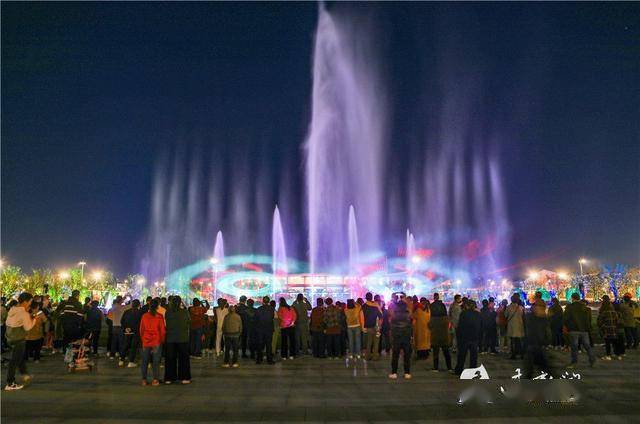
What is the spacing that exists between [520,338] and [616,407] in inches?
257

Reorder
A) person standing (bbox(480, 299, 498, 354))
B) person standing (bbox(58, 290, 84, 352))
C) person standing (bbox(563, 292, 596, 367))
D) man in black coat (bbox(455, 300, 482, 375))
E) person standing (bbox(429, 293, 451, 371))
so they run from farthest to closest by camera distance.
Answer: person standing (bbox(480, 299, 498, 354))
person standing (bbox(58, 290, 84, 352))
person standing (bbox(563, 292, 596, 367))
person standing (bbox(429, 293, 451, 371))
man in black coat (bbox(455, 300, 482, 375))

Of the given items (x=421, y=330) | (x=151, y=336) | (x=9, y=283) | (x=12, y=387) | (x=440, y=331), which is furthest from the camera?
(x=9, y=283)

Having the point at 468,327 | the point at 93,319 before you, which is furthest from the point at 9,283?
the point at 468,327

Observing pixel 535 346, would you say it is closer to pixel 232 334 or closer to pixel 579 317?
pixel 579 317

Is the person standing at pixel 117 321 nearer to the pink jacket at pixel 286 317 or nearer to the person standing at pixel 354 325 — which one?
the pink jacket at pixel 286 317

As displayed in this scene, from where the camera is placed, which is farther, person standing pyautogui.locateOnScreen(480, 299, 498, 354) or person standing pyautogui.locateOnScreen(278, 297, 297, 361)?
person standing pyautogui.locateOnScreen(480, 299, 498, 354)

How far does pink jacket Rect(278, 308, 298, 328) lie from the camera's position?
16828 mm

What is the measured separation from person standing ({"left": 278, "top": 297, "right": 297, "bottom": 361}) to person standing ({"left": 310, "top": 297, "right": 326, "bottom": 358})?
2.37ft

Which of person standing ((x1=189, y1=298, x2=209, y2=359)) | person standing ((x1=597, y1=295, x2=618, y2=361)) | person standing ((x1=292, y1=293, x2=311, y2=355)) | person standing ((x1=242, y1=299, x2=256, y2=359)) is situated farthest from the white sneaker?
person standing ((x1=597, y1=295, x2=618, y2=361))

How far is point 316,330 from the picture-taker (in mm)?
17453

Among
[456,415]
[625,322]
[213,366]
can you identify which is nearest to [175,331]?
[213,366]

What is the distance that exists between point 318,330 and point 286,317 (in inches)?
51.8

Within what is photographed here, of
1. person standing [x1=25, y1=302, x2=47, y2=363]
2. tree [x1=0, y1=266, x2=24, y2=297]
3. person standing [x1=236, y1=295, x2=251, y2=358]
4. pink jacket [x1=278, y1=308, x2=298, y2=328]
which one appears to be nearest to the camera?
person standing [x1=25, y1=302, x2=47, y2=363]

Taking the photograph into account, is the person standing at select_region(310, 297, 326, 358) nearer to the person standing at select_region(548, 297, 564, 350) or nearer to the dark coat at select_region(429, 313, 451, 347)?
the dark coat at select_region(429, 313, 451, 347)
